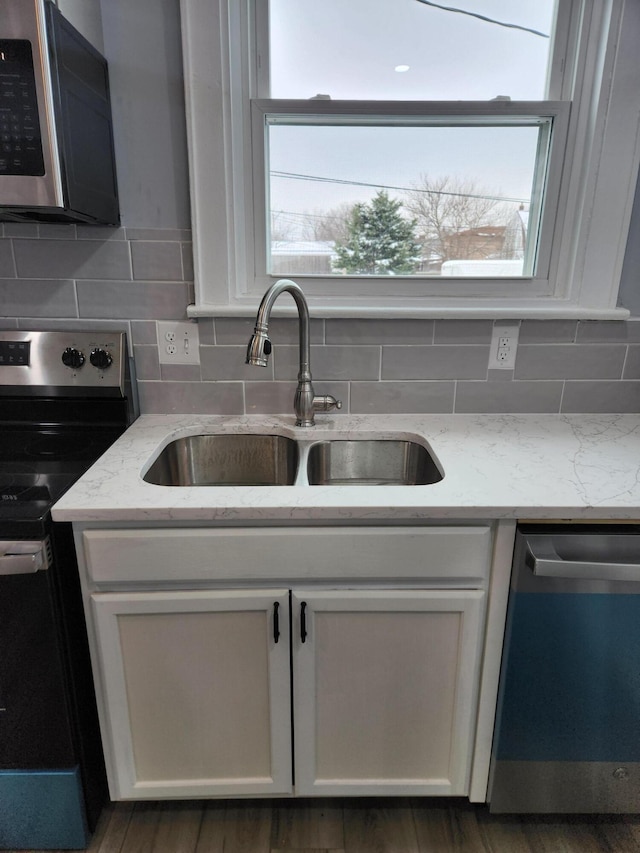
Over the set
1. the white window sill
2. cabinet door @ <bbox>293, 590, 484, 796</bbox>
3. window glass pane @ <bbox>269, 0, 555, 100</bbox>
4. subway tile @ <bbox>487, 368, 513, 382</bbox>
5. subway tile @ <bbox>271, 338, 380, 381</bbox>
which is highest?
window glass pane @ <bbox>269, 0, 555, 100</bbox>

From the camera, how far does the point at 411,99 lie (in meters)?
1.38

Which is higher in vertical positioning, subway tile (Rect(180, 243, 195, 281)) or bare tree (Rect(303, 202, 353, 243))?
bare tree (Rect(303, 202, 353, 243))

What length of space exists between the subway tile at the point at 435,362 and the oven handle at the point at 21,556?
96 centimetres

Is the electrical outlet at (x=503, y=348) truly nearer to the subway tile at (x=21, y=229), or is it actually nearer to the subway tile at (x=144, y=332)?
the subway tile at (x=144, y=332)

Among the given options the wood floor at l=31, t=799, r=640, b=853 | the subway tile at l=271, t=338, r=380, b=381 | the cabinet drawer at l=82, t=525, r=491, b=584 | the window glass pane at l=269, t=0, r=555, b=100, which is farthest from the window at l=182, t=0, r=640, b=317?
the wood floor at l=31, t=799, r=640, b=853

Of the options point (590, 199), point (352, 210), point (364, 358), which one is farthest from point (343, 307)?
point (590, 199)

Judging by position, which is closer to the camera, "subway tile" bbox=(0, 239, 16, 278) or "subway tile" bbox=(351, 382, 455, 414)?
"subway tile" bbox=(0, 239, 16, 278)

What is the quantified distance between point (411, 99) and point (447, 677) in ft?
4.70

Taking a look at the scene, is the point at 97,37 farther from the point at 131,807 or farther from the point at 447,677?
the point at 131,807

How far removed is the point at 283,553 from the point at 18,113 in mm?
968

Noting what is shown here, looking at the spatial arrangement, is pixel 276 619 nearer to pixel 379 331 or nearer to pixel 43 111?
pixel 379 331

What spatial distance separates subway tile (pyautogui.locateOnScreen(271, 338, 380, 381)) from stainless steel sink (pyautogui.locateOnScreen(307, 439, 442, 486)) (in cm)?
21

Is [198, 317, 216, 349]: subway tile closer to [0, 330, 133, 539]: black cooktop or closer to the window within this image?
the window

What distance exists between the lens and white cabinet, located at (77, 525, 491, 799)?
3.37ft
